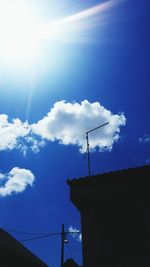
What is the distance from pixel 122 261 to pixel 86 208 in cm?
202

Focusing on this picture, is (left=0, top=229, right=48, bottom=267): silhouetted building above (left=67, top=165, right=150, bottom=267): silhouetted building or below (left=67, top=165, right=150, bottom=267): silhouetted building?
below

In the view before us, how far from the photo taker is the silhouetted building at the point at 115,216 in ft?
22.8

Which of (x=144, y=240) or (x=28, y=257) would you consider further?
(x=28, y=257)

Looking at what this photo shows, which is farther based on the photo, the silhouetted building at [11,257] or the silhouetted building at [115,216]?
the silhouetted building at [11,257]

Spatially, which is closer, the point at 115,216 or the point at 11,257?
the point at 115,216

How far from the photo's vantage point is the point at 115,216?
772cm

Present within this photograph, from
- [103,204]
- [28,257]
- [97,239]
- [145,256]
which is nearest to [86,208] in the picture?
[103,204]

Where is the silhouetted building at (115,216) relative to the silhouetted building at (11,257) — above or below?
above

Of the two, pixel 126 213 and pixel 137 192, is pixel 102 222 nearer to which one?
pixel 126 213

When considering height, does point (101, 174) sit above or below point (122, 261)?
above

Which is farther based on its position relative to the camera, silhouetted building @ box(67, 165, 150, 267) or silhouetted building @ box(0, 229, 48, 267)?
silhouetted building @ box(0, 229, 48, 267)

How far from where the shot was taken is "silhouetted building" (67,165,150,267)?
694cm

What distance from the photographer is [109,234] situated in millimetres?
7430

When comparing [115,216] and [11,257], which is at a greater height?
[115,216]
